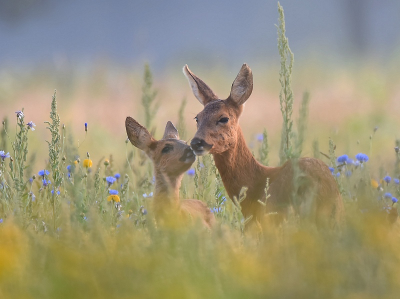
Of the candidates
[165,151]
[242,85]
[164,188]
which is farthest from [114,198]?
[242,85]

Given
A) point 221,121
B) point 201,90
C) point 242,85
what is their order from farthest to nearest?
point 201,90
point 242,85
point 221,121

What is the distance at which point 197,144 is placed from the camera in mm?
4254

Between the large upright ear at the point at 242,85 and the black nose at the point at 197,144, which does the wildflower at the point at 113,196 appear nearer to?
the black nose at the point at 197,144

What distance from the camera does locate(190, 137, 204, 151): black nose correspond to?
4246mm

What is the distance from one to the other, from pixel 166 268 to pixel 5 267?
16.6 inches

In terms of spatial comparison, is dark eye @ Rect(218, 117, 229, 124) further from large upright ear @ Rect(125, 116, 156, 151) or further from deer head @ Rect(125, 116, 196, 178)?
large upright ear @ Rect(125, 116, 156, 151)

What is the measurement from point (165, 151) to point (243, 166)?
51cm

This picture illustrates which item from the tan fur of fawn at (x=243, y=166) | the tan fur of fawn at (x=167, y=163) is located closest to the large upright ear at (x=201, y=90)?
the tan fur of fawn at (x=243, y=166)

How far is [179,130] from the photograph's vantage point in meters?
4.87

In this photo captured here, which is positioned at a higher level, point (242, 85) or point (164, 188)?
point (242, 85)

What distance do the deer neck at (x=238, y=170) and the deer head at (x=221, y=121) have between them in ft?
0.24

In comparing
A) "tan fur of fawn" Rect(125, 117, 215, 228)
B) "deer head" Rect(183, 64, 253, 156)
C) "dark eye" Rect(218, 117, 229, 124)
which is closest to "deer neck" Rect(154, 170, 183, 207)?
"tan fur of fawn" Rect(125, 117, 215, 228)

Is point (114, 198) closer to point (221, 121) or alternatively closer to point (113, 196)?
point (113, 196)

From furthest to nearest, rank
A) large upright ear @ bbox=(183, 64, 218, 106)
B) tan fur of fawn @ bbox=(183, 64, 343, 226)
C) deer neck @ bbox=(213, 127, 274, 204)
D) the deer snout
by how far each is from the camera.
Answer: large upright ear @ bbox=(183, 64, 218, 106) → deer neck @ bbox=(213, 127, 274, 204) → the deer snout → tan fur of fawn @ bbox=(183, 64, 343, 226)
